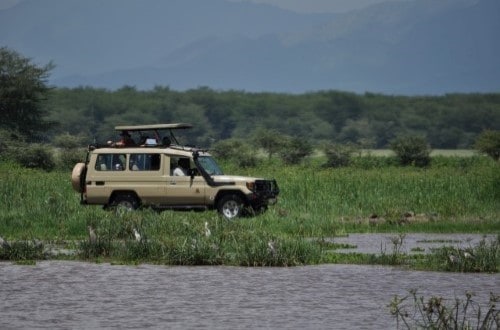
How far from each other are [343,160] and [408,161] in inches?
127

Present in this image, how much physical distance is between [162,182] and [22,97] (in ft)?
134

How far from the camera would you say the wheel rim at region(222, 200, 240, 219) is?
97.0ft

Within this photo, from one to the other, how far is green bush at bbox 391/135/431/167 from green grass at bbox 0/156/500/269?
15.6 metres

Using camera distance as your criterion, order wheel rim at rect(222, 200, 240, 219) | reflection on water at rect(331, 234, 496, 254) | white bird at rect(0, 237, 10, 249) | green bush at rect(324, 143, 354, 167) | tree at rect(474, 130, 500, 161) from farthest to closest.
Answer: tree at rect(474, 130, 500, 161), green bush at rect(324, 143, 354, 167), wheel rim at rect(222, 200, 240, 219), reflection on water at rect(331, 234, 496, 254), white bird at rect(0, 237, 10, 249)

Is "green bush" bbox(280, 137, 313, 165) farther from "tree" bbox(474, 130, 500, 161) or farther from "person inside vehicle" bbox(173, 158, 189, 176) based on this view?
"person inside vehicle" bbox(173, 158, 189, 176)

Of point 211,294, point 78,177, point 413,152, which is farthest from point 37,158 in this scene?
A: point 211,294

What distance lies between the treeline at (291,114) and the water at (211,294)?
322 ft

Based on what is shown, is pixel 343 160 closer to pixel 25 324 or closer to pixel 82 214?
pixel 82 214

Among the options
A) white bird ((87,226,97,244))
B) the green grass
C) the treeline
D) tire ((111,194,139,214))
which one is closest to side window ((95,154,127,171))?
tire ((111,194,139,214))

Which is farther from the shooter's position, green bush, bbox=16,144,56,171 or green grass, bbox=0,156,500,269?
green bush, bbox=16,144,56,171

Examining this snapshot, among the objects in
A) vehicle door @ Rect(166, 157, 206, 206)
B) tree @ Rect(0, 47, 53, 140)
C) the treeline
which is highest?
the treeline

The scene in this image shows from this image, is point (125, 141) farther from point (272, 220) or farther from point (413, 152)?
point (413, 152)

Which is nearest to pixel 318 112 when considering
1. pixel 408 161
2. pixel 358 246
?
pixel 408 161

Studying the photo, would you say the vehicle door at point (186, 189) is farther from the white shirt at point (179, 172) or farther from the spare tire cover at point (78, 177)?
the spare tire cover at point (78, 177)
